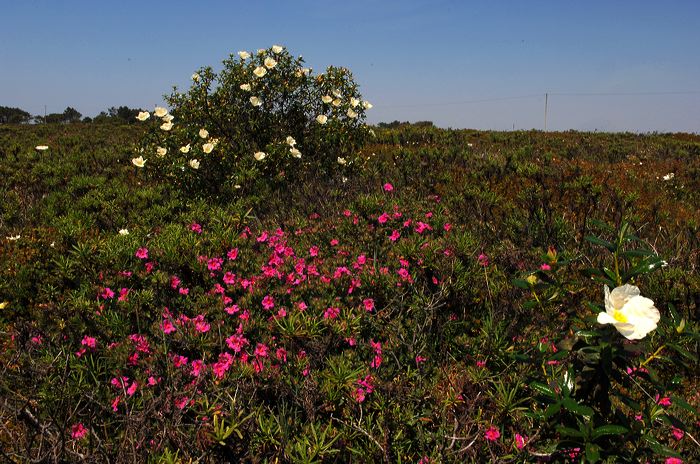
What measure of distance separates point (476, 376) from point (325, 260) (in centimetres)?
180

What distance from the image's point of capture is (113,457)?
2.10m

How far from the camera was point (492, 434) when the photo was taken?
2191 mm

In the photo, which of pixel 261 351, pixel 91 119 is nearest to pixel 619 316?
pixel 261 351

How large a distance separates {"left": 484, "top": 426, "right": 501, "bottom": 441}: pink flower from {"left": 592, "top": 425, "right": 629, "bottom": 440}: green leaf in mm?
516

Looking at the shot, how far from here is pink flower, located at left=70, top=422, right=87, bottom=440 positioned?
7.49ft

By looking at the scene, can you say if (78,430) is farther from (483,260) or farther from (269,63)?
(269,63)

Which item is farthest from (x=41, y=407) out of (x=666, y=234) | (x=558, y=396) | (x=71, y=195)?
(x=666, y=234)

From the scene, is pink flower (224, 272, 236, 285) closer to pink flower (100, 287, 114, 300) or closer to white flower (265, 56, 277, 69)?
pink flower (100, 287, 114, 300)

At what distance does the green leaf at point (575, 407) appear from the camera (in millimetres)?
1704

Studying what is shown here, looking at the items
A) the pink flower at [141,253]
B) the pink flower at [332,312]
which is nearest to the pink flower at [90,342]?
the pink flower at [141,253]

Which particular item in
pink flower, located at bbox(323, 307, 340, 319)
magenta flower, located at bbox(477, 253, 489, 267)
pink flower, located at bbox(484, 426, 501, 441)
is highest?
magenta flower, located at bbox(477, 253, 489, 267)

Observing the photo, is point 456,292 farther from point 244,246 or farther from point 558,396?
point 244,246

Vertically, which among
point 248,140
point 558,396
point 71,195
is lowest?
point 558,396

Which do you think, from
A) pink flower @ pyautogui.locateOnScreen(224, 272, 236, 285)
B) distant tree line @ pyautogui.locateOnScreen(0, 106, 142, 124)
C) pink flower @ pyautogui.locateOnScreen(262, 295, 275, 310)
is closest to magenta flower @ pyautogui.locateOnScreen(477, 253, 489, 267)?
pink flower @ pyautogui.locateOnScreen(262, 295, 275, 310)
